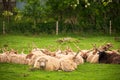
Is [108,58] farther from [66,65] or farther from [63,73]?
[63,73]

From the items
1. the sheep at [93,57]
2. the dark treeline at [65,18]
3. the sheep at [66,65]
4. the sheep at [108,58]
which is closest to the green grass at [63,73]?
the sheep at [66,65]

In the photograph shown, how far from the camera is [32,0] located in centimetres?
3506

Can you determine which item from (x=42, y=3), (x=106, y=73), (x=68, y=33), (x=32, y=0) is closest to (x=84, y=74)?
(x=106, y=73)

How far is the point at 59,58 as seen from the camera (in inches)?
626

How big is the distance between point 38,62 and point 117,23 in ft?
69.1

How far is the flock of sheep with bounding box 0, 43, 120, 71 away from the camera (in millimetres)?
15227

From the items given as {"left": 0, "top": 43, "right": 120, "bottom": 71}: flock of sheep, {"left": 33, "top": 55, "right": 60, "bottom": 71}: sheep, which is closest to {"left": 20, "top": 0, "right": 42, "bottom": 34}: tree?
{"left": 0, "top": 43, "right": 120, "bottom": 71}: flock of sheep

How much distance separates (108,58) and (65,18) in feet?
62.4

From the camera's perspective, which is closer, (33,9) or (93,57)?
(93,57)

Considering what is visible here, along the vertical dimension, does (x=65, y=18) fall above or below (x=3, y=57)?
above

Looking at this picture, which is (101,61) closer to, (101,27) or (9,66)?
(9,66)

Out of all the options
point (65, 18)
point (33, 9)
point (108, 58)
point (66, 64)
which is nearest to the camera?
point (66, 64)

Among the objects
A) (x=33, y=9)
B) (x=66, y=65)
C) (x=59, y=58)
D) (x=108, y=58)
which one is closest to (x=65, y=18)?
(x=33, y=9)

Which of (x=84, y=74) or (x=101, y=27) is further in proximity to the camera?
(x=101, y=27)
